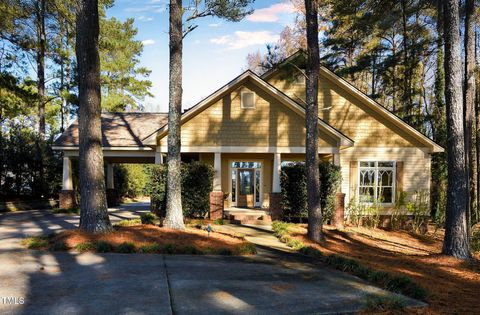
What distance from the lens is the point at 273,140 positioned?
15.7 meters

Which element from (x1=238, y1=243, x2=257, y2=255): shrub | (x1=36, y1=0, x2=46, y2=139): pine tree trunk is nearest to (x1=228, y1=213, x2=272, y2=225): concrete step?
(x1=238, y1=243, x2=257, y2=255): shrub

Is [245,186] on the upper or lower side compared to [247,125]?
lower

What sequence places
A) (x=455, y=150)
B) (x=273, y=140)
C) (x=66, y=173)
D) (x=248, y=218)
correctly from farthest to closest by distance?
(x=66, y=173) → (x=273, y=140) → (x=248, y=218) → (x=455, y=150)

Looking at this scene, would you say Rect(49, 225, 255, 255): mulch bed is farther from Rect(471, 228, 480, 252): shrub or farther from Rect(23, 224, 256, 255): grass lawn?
Rect(471, 228, 480, 252): shrub

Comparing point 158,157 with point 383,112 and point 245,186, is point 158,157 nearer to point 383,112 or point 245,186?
point 245,186

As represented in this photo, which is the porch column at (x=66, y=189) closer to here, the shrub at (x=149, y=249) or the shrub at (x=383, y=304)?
the shrub at (x=149, y=249)

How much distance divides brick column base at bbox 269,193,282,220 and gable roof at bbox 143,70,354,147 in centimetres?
336

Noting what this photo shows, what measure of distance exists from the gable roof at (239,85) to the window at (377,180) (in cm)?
263

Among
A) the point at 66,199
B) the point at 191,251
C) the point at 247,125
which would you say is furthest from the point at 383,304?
the point at 66,199

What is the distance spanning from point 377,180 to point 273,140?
5324mm

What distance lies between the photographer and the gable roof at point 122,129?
57.0ft

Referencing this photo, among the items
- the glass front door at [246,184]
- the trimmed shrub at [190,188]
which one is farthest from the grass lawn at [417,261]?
the glass front door at [246,184]

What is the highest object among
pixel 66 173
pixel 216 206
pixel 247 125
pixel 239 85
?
pixel 239 85

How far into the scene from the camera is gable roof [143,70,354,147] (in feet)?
49.9
